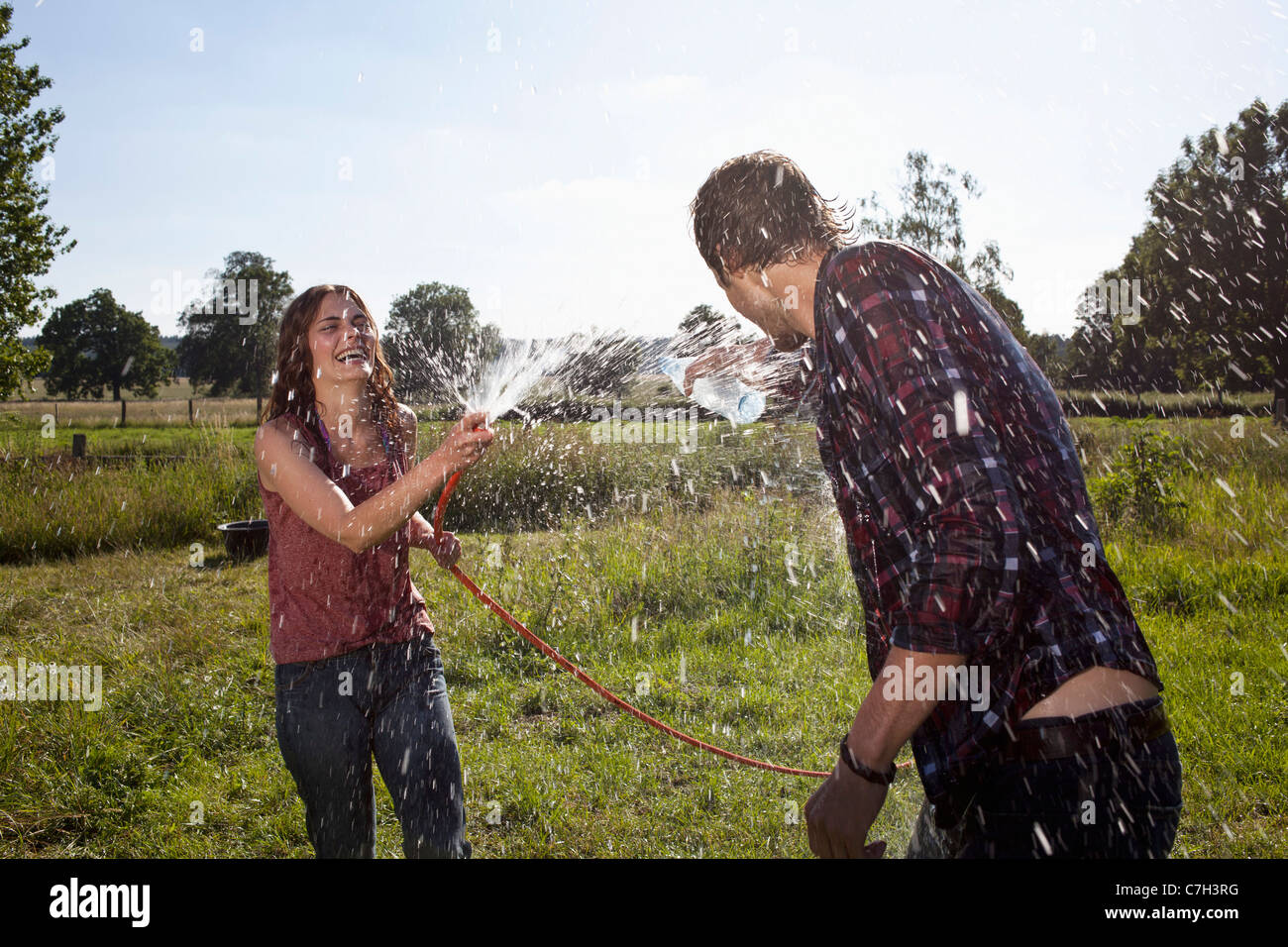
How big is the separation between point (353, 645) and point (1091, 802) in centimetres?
197

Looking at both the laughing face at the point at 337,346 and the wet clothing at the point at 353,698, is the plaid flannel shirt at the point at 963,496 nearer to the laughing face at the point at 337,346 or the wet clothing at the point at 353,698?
the wet clothing at the point at 353,698

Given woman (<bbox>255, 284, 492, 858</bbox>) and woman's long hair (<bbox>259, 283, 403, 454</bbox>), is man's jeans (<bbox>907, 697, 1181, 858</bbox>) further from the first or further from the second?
woman's long hair (<bbox>259, 283, 403, 454</bbox>)

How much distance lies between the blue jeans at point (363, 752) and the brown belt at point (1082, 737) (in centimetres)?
161

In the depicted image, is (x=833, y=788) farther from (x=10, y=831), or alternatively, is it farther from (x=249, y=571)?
(x=249, y=571)

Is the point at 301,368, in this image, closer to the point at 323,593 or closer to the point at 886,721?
the point at 323,593

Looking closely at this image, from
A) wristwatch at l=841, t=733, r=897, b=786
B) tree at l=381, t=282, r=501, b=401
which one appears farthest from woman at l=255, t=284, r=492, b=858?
tree at l=381, t=282, r=501, b=401

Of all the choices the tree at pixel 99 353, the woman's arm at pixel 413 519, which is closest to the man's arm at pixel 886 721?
→ the woman's arm at pixel 413 519

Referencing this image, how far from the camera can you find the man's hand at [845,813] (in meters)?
1.45

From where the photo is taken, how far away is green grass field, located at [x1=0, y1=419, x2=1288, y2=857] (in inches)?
171

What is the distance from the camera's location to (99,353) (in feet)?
206

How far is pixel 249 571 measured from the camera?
9.66 meters

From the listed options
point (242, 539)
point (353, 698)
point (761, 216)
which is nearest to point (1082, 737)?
point (761, 216)
